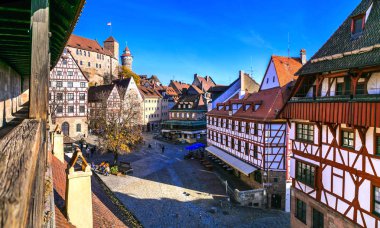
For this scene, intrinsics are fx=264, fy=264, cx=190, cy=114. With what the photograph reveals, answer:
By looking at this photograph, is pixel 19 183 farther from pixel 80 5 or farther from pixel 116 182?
pixel 116 182

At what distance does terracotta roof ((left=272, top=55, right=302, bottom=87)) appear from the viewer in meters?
26.8

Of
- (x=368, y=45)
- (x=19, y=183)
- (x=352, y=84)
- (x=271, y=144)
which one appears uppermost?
(x=368, y=45)

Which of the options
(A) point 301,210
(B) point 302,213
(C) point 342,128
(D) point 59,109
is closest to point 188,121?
(D) point 59,109

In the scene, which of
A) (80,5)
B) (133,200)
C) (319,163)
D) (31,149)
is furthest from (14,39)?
(133,200)

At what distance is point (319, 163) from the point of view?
12.9 m

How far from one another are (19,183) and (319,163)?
45.8 ft

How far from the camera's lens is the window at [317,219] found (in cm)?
1272

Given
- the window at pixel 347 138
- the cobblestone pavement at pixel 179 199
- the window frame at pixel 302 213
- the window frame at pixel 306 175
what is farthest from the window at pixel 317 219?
the cobblestone pavement at pixel 179 199

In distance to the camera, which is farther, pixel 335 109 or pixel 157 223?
pixel 157 223

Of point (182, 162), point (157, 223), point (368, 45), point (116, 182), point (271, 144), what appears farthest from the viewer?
point (182, 162)

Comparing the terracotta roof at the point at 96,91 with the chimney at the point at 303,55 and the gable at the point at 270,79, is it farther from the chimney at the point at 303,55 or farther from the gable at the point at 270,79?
the chimney at the point at 303,55

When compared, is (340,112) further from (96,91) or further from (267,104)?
(96,91)

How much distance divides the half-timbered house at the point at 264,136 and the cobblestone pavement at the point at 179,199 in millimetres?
2616

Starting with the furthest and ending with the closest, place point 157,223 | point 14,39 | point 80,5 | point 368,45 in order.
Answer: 1. point 157,223
2. point 368,45
3. point 14,39
4. point 80,5
